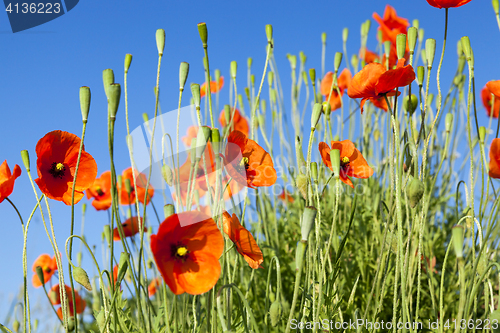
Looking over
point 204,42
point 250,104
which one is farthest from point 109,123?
point 250,104

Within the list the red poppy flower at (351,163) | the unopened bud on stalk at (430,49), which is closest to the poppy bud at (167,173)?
the red poppy flower at (351,163)

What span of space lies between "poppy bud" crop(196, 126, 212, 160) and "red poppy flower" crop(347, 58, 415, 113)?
0.55m

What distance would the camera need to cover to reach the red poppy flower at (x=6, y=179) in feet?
3.64

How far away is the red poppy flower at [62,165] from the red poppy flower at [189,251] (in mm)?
357

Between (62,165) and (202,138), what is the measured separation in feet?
1.65

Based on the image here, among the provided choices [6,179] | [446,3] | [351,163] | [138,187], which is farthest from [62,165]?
[446,3]

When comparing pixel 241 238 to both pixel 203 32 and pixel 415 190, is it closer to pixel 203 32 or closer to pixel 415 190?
pixel 415 190

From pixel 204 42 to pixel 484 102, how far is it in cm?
221

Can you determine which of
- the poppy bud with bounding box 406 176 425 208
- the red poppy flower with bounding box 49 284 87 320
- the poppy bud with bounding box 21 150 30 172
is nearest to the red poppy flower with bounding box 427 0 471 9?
the poppy bud with bounding box 406 176 425 208

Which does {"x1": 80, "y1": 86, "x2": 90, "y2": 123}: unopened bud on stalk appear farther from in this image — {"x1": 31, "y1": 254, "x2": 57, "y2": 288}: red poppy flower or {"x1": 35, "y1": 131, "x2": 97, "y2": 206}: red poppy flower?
{"x1": 31, "y1": 254, "x2": 57, "y2": 288}: red poppy flower

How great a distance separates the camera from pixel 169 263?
899 millimetres

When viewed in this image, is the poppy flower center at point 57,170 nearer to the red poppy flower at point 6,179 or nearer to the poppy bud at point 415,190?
the red poppy flower at point 6,179

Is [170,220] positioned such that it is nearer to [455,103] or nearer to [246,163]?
[246,163]

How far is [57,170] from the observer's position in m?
1.19
